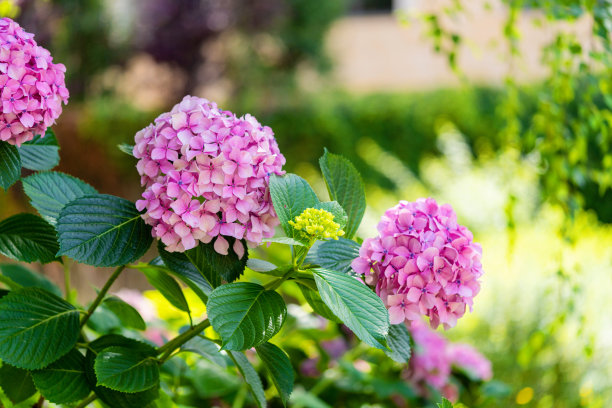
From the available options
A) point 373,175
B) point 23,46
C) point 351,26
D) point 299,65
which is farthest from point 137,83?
point 23,46

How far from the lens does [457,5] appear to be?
4.93ft

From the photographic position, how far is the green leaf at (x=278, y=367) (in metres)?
0.78

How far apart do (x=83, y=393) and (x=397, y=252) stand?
0.41m

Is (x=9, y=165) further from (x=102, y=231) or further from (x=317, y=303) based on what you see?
(x=317, y=303)

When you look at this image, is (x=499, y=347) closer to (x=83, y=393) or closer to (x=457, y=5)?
(x=457, y=5)

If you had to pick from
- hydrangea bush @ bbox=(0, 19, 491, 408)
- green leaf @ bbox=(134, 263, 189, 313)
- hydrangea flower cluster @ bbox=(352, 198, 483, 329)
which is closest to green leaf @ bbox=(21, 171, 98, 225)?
hydrangea bush @ bbox=(0, 19, 491, 408)

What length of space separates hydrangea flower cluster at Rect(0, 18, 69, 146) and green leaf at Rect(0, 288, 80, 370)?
186 mm

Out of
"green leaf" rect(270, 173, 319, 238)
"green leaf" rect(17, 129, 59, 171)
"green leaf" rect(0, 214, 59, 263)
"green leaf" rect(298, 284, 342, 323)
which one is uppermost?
"green leaf" rect(270, 173, 319, 238)

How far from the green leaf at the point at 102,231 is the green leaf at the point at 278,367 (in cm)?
18

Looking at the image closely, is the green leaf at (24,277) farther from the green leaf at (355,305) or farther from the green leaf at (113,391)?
the green leaf at (355,305)

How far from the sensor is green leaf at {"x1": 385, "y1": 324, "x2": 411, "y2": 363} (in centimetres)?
76

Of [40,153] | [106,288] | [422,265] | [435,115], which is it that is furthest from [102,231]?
[435,115]

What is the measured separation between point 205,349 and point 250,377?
16 centimetres

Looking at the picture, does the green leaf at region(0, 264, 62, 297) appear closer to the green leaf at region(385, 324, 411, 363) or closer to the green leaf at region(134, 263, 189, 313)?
the green leaf at region(134, 263, 189, 313)
